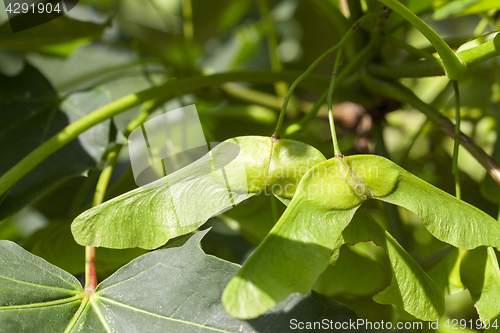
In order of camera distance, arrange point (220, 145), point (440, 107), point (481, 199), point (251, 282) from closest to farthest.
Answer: point (251, 282), point (220, 145), point (481, 199), point (440, 107)

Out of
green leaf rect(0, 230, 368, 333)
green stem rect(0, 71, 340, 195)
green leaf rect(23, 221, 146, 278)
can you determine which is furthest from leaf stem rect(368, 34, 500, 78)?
green leaf rect(23, 221, 146, 278)

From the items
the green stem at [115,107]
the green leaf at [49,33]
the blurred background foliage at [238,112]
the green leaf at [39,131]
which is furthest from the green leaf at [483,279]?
the green leaf at [49,33]

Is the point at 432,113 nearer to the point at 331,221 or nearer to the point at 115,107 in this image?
the point at 331,221

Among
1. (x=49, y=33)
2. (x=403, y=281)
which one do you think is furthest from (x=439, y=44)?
(x=49, y=33)

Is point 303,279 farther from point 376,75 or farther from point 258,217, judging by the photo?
point 376,75

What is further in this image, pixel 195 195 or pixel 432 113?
pixel 432 113

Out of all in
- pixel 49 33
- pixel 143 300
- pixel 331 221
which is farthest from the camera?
pixel 49 33

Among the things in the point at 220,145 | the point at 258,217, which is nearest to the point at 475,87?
the point at 258,217

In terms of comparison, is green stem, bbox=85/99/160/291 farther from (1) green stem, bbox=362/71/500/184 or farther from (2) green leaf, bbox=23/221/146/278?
(1) green stem, bbox=362/71/500/184
